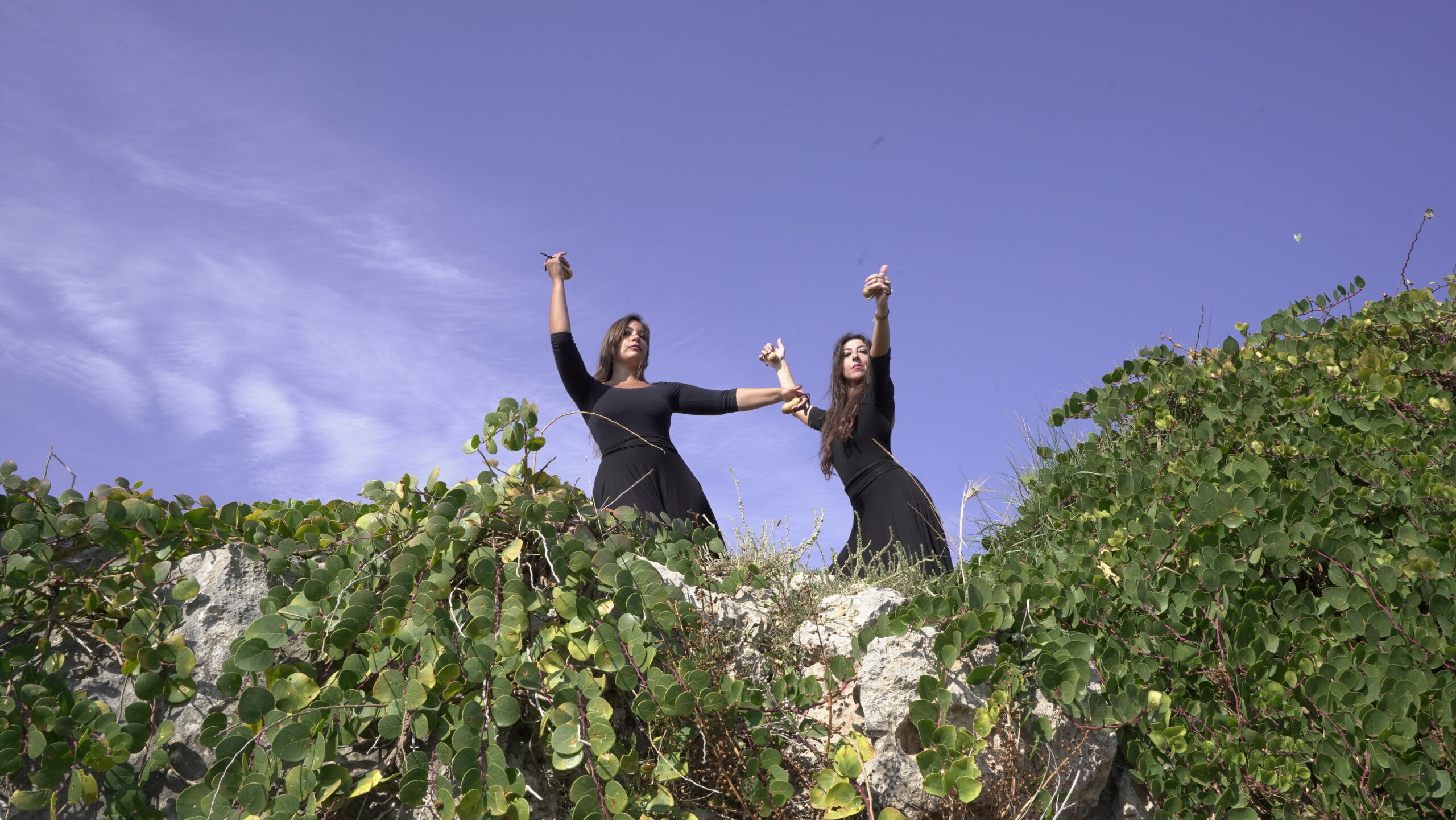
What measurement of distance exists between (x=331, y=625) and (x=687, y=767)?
1.02 meters

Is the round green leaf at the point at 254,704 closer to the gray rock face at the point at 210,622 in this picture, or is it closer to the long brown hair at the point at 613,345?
the gray rock face at the point at 210,622

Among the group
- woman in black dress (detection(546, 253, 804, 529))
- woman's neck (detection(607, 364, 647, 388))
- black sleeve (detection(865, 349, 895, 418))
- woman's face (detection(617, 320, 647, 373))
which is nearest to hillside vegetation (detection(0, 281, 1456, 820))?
woman in black dress (detection(546, 253, 804, 529))

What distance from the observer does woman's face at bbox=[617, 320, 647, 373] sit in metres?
5.73

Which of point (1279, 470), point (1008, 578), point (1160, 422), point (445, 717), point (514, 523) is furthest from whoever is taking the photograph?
point (1160, 422)

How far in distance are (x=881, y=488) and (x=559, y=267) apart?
2.62 m

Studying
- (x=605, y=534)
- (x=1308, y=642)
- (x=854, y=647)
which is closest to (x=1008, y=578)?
(x=854, y=647)

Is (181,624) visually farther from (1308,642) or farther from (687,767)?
(1308,642)

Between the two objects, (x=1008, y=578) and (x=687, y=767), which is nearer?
(x=687, y=767)

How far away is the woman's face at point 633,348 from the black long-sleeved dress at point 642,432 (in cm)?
23

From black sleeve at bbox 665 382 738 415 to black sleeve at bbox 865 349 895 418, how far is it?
92cm

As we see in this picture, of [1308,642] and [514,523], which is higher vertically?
[514,523]

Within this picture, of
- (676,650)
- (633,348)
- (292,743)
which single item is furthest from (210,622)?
(633,348)

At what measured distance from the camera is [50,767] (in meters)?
2.21

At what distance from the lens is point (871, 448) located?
16.8ft
